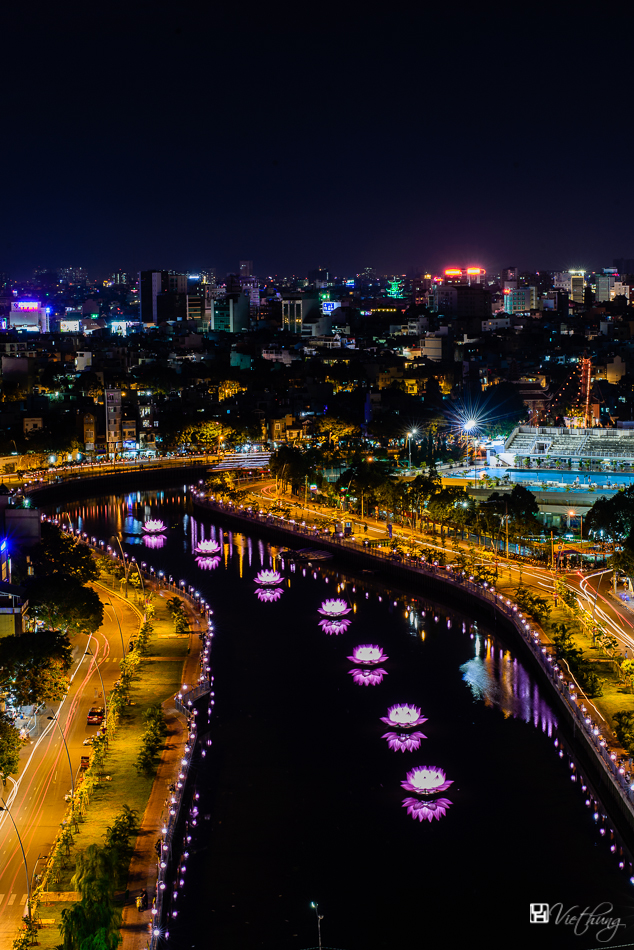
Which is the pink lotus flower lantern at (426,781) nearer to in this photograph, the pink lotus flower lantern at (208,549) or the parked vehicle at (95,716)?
the parked vehicle at (95,716)

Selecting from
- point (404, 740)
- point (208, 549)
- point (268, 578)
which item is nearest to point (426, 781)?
point (404, 740)

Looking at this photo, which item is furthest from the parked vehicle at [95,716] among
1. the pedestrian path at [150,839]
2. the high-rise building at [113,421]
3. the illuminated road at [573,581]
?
the high-rise building at [113,421]

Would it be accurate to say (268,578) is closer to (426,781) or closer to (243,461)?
(426,781)

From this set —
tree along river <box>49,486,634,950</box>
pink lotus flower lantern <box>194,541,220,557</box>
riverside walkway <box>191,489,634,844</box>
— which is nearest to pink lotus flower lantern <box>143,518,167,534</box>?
riverside walkway <box>191,489,634,844</box>

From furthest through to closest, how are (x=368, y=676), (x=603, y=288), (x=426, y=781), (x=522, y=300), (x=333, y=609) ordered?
(x=603, y=288) < (x=522, y=300) < (x=333, y=609) < (x=368, y=676) < (x=426, y=781)

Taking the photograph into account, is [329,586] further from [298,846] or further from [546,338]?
[546,338]

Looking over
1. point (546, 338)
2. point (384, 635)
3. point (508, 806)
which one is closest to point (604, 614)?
point (384, 635)
